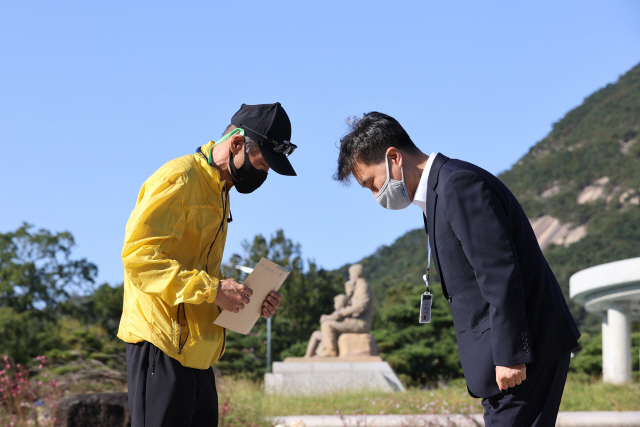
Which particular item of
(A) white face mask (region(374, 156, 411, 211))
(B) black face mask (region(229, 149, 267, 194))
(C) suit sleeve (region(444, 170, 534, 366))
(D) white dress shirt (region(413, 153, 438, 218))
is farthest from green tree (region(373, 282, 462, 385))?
(C) suit sleeve (region(444, 170, 534, 366))

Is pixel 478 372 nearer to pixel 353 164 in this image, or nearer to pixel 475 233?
pixel 475 233

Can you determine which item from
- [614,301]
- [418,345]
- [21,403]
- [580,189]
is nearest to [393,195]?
[21,403]

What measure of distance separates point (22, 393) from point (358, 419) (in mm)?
4106

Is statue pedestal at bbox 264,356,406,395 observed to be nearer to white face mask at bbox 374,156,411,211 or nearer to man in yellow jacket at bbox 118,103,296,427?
man in yellow jacket at bbox 118,103,296,427

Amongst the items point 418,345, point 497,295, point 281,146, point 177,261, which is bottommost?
point 418,345

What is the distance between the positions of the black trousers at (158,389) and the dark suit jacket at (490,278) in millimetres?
1241

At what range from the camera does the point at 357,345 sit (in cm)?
1617

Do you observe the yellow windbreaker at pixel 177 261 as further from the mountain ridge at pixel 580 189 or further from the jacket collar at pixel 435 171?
the mountain ridge at pixel 580 189

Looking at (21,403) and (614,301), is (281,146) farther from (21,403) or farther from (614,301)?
(614,301)

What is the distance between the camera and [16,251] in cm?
3794

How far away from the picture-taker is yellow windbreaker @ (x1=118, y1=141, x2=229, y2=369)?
2.67m

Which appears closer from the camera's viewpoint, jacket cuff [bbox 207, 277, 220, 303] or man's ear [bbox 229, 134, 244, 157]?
jacket cuff [bbox 207, 277, 220, 303]

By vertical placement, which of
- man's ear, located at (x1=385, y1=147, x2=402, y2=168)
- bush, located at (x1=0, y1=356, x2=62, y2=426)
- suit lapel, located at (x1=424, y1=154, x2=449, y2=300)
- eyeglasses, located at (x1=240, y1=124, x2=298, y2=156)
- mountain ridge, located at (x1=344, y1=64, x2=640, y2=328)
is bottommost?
bush, located at (x1=0, y1=356, x2=62, y2=426)

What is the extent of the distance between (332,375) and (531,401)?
1330cm
